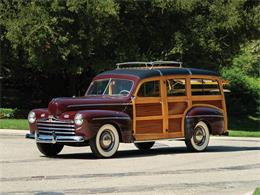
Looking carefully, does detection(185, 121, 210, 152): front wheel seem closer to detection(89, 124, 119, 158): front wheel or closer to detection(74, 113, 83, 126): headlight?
detection(89, 124, 119, 158): front wheel

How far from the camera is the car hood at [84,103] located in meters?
14.2

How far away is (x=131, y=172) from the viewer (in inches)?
460

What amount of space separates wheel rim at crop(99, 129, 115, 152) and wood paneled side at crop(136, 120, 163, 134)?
2.96ft

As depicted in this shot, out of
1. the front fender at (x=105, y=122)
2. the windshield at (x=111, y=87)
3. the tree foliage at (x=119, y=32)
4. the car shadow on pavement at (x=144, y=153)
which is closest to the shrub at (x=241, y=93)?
the tree foliage at (x=119, y=32)

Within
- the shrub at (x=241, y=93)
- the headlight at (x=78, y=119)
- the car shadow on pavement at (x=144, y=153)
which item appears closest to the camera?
the headlight at (x=78, y=119)

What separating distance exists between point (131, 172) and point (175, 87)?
4.81 m

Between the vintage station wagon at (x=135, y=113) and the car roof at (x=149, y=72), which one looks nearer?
the vintage station wagon at (x=135, y=113)

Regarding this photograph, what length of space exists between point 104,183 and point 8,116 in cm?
2502

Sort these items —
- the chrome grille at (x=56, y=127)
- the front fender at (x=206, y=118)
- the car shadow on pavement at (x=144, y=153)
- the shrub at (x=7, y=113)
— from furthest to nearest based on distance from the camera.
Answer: the shrub at (x=7, y=113) → the front fender at (x=206, y=118) → the car shadow on pavement at (x=144, y=153) → the chrome grille at (x=56, y=127)

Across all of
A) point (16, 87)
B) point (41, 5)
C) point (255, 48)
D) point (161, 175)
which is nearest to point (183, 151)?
point (161, 175)

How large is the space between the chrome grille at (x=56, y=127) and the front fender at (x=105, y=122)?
10.0 inches

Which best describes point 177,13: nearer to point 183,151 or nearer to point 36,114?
point 183,151

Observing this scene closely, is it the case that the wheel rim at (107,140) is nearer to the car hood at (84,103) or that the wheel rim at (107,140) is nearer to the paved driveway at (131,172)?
the paved driveway at (131,172)

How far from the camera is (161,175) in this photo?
Result: 11391mm
